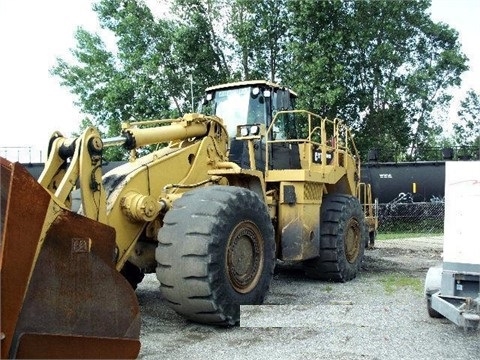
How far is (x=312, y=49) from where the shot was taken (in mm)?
21812

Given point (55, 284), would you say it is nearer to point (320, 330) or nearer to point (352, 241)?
point (320, 330)

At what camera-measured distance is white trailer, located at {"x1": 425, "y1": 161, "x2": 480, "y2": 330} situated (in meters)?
5.21

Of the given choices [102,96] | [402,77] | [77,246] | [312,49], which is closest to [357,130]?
[402,77]

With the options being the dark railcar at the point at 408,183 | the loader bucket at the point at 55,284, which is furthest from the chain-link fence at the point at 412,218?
the loader bucket at the point at 55,284

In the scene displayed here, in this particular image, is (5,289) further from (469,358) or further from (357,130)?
(357,130)

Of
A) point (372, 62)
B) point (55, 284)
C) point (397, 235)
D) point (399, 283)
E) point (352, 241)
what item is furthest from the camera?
point (372, 62)

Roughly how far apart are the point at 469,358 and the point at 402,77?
66.5 ft

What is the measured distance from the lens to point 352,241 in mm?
9344

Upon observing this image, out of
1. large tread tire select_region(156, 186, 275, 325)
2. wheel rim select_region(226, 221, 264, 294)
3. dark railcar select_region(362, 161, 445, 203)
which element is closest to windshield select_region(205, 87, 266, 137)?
wheel rim select_region(226, 221, 264, 294)

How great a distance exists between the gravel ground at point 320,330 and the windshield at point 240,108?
245cm

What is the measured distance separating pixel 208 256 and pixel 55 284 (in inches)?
70.0

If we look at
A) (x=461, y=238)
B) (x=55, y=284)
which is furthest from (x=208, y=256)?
(x=461, y=238)

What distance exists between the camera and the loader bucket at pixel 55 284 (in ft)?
11.0

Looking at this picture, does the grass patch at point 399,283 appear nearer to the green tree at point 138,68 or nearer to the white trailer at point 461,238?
the white trailer at point 461,238
